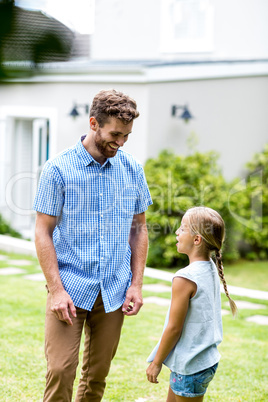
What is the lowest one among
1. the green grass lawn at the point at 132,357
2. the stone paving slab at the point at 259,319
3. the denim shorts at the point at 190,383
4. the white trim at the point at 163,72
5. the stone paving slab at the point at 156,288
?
the stone paving slab at the point at 156,288

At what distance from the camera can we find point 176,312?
2.38 meters

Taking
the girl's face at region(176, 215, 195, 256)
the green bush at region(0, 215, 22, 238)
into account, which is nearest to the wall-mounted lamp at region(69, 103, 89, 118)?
the green bush at region(0, 215, 22, 238)

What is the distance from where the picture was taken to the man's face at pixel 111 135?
2459 mm

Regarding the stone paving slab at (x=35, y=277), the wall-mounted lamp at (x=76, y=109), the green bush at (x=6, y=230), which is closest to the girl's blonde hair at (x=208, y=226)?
the stone paving slab at (x=35, y=277)

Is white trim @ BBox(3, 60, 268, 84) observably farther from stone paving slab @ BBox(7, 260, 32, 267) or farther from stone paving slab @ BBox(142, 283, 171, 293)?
stone paving slab @ BBox(142, 283, 171, 293)

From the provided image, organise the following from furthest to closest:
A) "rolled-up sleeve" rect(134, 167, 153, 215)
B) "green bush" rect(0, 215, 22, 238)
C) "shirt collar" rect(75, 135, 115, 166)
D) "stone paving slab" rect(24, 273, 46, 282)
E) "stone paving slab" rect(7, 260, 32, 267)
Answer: "green bush" rect(0, 215, 22, 238) → "stone paving slab" rect(7, 260, 32, 267) → "stone paving slab" rect(24, 273, 46, 282) → "rolled-up sleeve" rect(134, 167, 153, 215) → "shirt collar" rect(75, 135, 115, 166)

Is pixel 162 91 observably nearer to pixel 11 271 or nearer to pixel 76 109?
pixel 76 109

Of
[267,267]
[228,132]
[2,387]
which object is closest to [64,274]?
[2,387]

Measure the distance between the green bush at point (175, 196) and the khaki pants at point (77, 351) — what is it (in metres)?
5.20

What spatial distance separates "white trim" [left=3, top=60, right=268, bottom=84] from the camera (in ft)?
27.5

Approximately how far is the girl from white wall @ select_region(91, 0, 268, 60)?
7824 mm

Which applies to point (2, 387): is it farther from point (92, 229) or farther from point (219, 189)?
point (219, 189)

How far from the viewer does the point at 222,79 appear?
29.9 ft

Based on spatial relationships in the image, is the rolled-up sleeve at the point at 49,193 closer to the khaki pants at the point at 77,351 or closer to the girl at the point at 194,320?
the khaki pants at the point at 77,351
